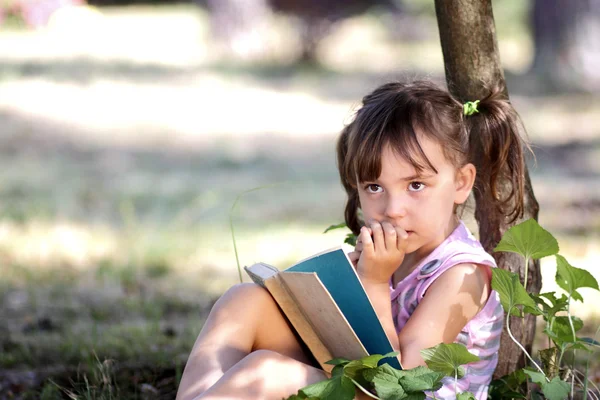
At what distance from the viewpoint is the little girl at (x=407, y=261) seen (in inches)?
76.9

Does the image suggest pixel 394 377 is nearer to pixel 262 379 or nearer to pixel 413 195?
pixel 262 379

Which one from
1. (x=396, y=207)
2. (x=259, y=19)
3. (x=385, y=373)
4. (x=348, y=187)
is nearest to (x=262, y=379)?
(x=385, y=373)

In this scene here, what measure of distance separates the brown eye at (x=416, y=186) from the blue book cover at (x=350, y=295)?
1.12 ft

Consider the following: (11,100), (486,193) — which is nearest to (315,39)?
(11,100)

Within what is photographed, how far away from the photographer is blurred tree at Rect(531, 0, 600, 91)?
30.4ft

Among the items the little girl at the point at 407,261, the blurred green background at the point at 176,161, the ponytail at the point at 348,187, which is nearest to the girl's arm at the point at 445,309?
the little girl at the point at 407,261

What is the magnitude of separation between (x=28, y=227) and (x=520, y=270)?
312 cm

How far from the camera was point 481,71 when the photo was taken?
2367mm

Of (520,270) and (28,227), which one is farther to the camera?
(28,227)

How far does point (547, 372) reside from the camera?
1.97 m

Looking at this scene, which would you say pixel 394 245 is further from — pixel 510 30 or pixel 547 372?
pixel 510 30

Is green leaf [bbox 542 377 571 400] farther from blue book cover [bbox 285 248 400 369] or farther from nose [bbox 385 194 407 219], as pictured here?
nose [bbox 385 194 407 219]

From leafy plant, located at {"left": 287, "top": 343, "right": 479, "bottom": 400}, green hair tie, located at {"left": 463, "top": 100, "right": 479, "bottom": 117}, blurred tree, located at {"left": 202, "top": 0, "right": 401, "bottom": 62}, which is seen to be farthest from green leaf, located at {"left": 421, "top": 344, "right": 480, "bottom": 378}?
blurred tree, located at {"left": 202, "top": 0, "right": 401, "bottom": 62}

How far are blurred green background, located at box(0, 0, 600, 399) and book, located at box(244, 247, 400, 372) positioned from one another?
0.63 meters
